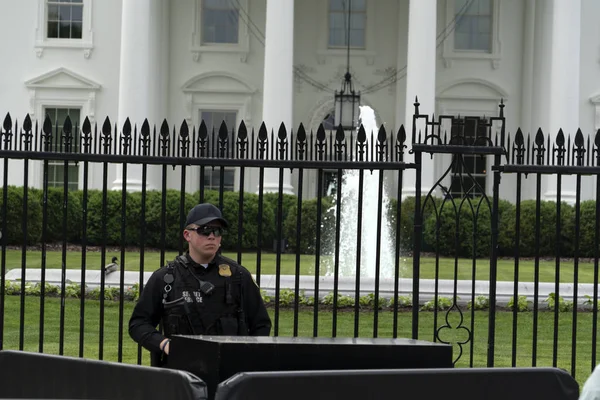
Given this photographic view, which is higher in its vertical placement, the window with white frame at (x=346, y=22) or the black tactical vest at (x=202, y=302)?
the window with white frame at (x=346, y=22)

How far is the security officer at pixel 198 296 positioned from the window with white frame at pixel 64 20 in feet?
86.4

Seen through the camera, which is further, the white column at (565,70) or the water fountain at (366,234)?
the white column at (565,70)

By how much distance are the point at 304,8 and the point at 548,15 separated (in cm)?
651

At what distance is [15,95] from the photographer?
31875mm

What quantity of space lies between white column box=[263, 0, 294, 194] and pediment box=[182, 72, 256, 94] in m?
3.82

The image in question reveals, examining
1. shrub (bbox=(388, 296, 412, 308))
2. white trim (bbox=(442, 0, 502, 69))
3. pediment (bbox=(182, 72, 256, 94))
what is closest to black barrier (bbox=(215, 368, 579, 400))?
shrub (bbox=(388, 296, 412, 308))

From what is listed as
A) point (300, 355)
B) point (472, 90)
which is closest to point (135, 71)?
point (472, 90)

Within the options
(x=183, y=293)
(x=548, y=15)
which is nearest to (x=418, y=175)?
(x=183, y=293)

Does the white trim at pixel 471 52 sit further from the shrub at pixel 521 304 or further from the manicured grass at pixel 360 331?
the shrub at pixel 521 304

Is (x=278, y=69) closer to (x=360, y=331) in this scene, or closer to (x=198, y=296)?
(x=360, y=331)

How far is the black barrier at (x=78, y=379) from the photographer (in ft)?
16.3

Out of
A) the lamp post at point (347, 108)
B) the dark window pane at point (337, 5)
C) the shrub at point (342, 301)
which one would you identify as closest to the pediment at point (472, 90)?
the dark window pane at point (337, 5)

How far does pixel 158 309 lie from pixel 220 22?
87.6 ft

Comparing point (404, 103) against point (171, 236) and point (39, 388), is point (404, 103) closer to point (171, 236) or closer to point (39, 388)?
point (171, 236)
